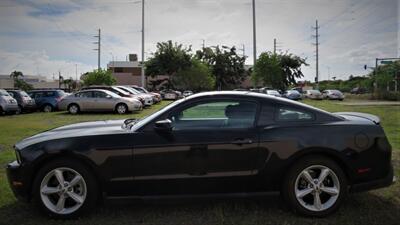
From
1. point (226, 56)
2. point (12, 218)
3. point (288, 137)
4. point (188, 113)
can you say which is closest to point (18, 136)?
point (12, 218)

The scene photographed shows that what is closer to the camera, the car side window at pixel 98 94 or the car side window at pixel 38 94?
the car side window at pixel 98 94

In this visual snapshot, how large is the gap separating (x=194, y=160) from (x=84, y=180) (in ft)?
4.15

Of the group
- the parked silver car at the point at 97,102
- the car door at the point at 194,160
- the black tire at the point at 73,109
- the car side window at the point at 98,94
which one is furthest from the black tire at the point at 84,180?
the black tire at the point at 73,109

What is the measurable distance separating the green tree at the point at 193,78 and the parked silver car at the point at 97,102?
36.7 m

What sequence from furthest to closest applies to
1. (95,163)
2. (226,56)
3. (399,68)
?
(226,56) → (399,68) → (95,163)

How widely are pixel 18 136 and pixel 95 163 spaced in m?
7.72

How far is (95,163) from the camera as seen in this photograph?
168 inches

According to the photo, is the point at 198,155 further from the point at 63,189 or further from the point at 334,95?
the point at 334,95

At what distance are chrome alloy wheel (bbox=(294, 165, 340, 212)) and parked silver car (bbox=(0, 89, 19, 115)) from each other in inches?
729

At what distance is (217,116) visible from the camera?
4.66m

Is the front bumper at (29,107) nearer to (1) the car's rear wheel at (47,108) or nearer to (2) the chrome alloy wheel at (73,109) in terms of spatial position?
(1) the car's rear wheel at (47,108)

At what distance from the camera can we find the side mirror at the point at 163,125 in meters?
4.26

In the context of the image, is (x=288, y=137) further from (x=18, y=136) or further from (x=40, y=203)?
(x=18, y=136)

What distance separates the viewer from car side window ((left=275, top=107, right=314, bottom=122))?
14.8 feet
